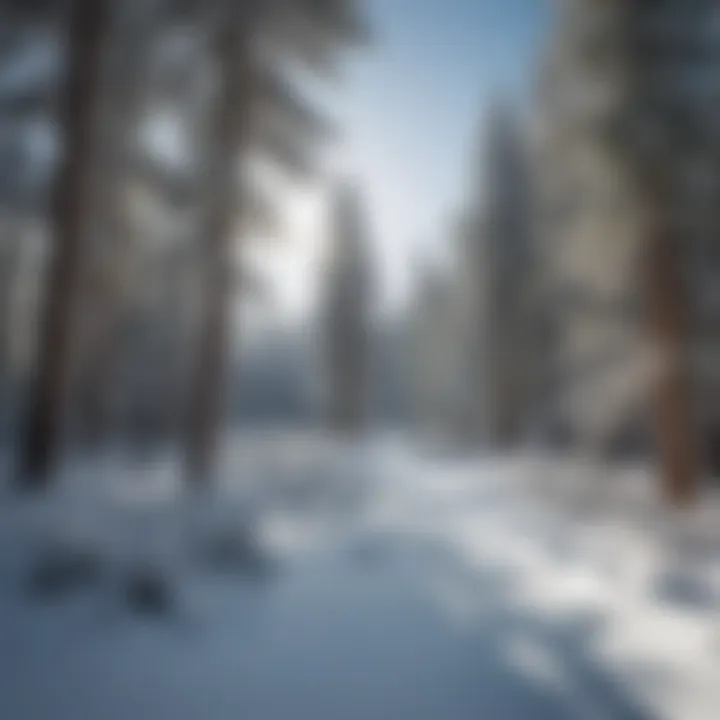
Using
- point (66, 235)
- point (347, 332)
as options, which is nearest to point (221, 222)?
point (66, 235)

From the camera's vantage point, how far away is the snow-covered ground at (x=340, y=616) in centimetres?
397

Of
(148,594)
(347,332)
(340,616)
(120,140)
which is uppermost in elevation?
(120,140)

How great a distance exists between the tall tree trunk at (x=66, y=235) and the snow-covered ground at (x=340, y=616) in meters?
0.78

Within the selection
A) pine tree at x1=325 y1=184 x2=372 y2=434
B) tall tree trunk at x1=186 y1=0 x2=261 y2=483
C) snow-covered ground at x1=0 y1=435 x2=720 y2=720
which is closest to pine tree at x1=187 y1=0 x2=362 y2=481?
tall tree trunk at x1=186 y1=0 x2=261 y2=483

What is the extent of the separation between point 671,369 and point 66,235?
10102 millimetres

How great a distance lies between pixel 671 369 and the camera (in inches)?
418

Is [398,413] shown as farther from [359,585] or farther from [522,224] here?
[359,585]

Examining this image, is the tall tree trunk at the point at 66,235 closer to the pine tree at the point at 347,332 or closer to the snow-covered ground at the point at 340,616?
the snow-covered ground at the point at 340,616

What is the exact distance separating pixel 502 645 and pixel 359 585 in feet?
6.34

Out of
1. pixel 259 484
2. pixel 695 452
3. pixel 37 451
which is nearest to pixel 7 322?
pixel 259 484

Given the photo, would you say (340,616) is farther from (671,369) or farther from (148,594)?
(671,369)

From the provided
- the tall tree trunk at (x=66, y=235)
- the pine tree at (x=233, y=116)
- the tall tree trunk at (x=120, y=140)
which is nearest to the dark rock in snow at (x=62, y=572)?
the tall tree trunk at (x=66, y=235)

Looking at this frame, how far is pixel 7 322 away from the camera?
24.5 meters

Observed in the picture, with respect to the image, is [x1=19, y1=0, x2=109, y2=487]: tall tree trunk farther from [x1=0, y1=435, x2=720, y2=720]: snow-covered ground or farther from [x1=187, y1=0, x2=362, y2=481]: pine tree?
[x1=187, y1=0, x2=362, y2=481]: pine tree
